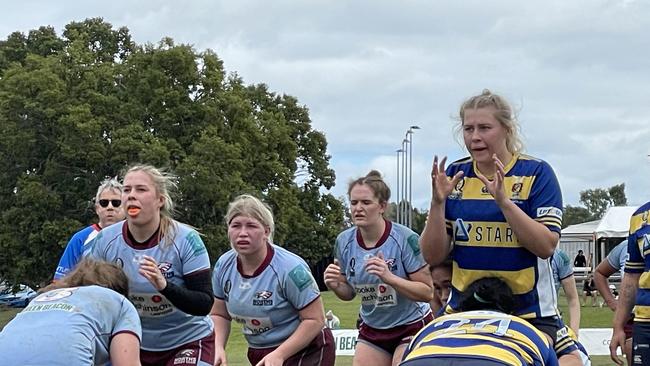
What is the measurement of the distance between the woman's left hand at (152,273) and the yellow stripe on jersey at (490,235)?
5.69 feet

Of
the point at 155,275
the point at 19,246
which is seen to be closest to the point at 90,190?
the point at 19,246

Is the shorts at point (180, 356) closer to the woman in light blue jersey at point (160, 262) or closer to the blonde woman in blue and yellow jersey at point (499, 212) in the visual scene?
the woman in light blue jersey at point (160, 262)

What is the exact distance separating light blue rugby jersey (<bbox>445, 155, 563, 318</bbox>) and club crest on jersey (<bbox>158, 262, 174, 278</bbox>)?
1.90m

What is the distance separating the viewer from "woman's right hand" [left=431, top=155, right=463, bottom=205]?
4.69m

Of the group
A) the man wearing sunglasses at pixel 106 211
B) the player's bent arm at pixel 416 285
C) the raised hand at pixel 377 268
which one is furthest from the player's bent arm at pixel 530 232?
the man wearing sunglasses at pixel 106 211

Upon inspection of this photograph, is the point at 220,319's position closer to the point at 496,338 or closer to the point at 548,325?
the point at 548,325

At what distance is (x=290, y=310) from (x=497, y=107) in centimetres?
232

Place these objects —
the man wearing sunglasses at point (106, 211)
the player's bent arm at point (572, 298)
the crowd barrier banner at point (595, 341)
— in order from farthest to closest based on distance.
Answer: the crowd barrier banner at point (595, 341) → the player's bent arm at point (572, 298) → the man wearing sunglasses at point (106, 211)

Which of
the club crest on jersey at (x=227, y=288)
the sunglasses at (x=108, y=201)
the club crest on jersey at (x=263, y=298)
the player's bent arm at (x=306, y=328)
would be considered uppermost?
the sunglasses at (x=108, y=201)

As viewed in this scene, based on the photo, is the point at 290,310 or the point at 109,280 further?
the point at 290,310

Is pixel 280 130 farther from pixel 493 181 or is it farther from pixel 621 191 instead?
pixel 621 191

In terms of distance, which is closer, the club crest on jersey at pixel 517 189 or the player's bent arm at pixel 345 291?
the club crest on jersey at pixel 517 189

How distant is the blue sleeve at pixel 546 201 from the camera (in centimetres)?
463

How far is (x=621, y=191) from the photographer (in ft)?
371
